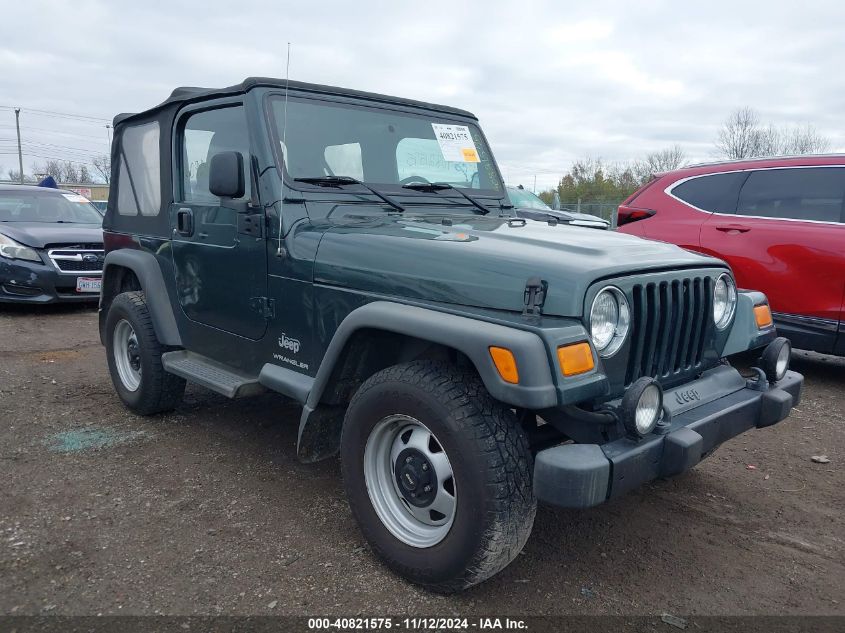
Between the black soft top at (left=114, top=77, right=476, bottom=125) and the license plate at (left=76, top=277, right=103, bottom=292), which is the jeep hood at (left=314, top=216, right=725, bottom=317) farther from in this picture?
the license plate at (left=76, top=277, right=103, bottom=292)

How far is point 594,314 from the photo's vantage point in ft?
7.48

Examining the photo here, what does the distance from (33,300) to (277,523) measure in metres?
6.39

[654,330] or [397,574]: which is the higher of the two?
[654,330]

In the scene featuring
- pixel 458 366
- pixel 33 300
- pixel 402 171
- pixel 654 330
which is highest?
pixel 402 171

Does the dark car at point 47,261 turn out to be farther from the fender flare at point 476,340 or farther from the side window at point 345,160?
the fender flare at point 476,340

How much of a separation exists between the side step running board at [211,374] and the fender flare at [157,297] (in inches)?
4.6

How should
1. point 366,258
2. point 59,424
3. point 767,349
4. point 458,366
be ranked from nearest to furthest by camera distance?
point 458,366, point 366,258, point 767,349, point 59,424

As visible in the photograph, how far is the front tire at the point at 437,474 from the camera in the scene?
2211 millimetres

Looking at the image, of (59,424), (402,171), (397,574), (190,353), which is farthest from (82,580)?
(402,171)

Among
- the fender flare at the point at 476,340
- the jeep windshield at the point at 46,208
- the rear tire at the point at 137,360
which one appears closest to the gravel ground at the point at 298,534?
the rear tire at the point at 137,360

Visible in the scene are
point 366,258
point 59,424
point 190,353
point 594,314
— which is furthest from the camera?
point 59,424

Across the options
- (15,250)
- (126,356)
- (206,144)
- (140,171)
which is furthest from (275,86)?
(15,250)

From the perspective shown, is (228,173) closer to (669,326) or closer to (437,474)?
(437,474)

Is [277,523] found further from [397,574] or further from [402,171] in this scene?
[402,171]
